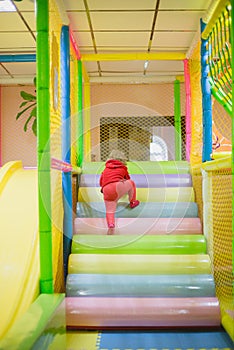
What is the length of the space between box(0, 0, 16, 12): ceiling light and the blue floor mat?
3435 millimetres

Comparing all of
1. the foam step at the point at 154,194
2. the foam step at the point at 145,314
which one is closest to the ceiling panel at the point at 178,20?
the foam step at the point at 154,194

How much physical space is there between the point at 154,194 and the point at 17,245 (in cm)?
176

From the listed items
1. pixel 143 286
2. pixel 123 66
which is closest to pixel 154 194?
pixel 143 286

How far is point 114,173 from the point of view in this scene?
4105 millimetres

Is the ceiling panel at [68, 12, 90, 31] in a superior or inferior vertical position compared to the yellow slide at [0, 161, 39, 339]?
superior

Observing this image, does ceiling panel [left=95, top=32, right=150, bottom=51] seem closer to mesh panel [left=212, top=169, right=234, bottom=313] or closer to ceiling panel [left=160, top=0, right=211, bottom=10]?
ceiling panel [left=160, top=0, right=211, bottom=10]

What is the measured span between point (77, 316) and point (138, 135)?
558 cm

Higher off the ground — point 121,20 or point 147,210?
point 121,20

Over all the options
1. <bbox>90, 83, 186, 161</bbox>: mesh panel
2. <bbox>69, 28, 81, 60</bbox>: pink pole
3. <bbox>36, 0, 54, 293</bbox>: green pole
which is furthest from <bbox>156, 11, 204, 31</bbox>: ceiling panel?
<bbox>90, 83, 186, 161</bbox>: mesh panel

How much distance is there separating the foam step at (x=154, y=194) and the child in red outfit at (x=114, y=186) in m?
0.24

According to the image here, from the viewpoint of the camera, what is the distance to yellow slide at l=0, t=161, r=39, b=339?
2.80m

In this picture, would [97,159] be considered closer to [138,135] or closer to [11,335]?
[138,135]

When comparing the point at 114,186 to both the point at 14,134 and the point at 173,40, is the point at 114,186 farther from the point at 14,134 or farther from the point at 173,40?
the point at 14,134

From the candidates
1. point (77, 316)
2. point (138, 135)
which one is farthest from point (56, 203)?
point (138, 135)
